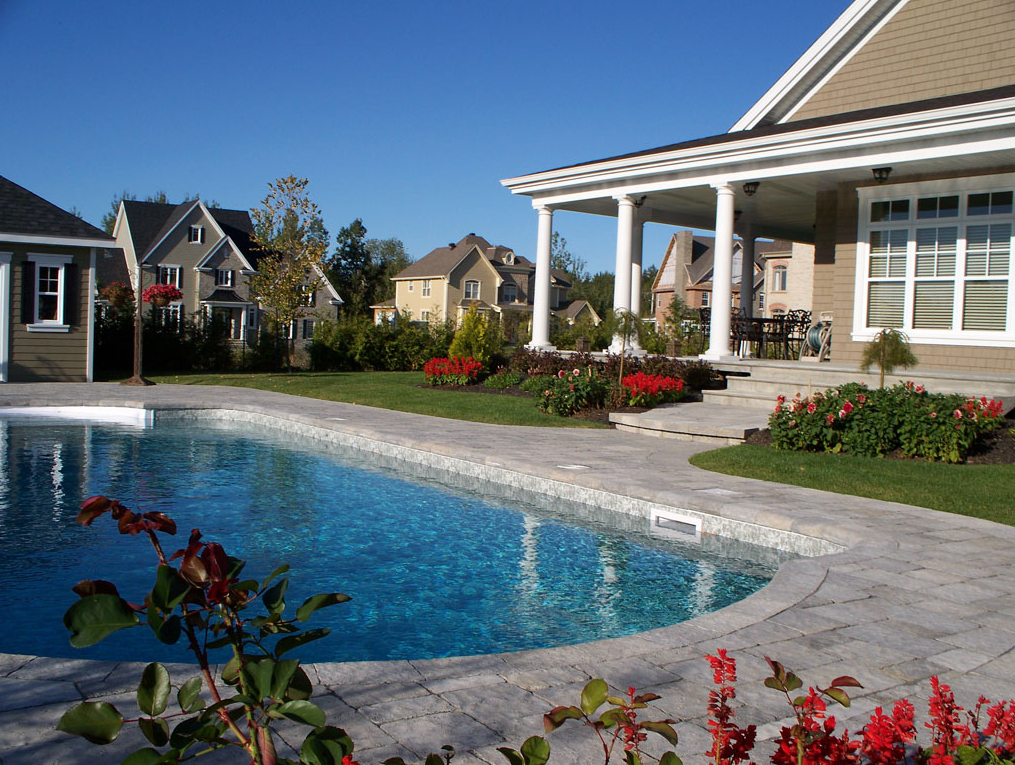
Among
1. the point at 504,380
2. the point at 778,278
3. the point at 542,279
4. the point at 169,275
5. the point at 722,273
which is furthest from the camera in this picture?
the point at 778,278

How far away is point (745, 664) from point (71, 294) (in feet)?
61.9

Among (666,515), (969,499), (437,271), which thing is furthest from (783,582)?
(437,271)

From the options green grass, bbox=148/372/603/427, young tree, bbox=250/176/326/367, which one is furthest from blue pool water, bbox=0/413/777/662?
young tree, bbox=250/176/326/367

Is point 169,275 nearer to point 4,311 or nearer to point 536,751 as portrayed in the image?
point 4,311

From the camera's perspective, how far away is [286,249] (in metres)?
22.2

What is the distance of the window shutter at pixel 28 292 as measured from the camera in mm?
18422

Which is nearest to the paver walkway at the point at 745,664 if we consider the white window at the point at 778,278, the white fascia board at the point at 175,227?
the white fascia board at the point at 175,227

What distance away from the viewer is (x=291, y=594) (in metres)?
5.69

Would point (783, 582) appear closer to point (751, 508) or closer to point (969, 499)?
point (751, 508)

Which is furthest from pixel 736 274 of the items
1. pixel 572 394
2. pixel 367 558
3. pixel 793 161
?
pixel 367 558

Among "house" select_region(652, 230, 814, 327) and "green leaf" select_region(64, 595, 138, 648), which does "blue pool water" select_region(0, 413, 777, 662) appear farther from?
"house" select_region(652, 230, 814, 327)

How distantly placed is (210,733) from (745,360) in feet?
46.2

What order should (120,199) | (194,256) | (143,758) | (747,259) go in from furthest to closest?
(120,199) → (194,256) → (747,259) → (143,758)

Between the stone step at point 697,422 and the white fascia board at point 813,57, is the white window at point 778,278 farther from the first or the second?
the stone step at point 697,422
